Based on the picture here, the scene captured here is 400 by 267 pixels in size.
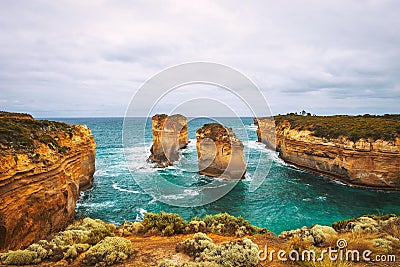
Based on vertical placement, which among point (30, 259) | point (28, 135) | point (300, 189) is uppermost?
point (28, 135)

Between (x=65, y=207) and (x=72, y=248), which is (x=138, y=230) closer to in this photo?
(x=72, y=248)

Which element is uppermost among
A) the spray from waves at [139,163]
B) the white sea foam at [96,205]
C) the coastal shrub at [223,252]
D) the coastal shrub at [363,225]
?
the coastal shrub at [223,252]

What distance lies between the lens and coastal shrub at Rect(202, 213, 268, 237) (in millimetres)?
9289

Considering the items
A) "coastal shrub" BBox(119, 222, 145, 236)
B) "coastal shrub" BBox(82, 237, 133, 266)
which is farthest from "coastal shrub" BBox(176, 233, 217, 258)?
"coastal shrub" BBox(119, 222, 145, 236)

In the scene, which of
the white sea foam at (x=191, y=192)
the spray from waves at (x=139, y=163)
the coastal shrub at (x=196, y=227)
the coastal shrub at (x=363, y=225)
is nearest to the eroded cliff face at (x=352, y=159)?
the coastal shrub at (x=363, y=225)

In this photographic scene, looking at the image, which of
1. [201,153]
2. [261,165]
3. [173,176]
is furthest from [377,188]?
[173,176]

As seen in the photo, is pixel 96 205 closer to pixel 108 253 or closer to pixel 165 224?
pixel 165 224

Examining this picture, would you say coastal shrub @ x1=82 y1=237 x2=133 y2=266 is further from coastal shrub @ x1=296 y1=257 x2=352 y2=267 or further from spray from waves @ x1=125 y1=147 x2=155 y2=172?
spray from waves @ x1=125 y1=147 x2=155 y2=172

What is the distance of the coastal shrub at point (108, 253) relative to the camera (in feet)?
19.9

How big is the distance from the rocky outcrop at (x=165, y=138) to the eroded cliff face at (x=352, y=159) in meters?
19.5

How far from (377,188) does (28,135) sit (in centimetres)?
2992

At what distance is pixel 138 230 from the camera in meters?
9.61

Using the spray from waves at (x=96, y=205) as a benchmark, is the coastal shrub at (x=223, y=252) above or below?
above

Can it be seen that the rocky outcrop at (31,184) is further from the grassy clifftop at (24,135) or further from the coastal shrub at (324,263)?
the coastal shrub at (324,263)
